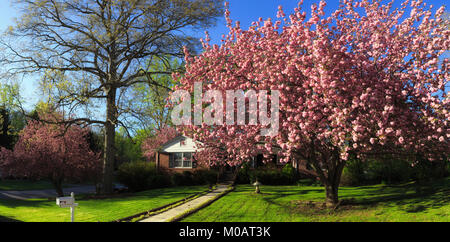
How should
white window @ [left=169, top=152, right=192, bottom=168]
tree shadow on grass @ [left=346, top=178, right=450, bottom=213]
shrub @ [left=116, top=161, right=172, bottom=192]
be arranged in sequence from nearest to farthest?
tree shadow on grass @ [left=346, top=178, right=450, bottom=213]
shrub @ [left=116, top=161, right=172, bottom=192]
white window @ [left=169, top=152, right=192, bottom=168]

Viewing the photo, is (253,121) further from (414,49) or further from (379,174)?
(379,174)

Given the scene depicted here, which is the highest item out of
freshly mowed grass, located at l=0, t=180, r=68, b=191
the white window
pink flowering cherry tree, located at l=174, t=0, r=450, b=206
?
pink flowering cherry tree, located at l=174, t=0, r=450, b=206

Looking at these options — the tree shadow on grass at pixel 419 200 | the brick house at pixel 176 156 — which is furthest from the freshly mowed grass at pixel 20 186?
the tree shadow on grass at pixel 419 200

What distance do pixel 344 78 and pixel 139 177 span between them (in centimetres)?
1851

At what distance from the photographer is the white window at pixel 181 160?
99.6 feet

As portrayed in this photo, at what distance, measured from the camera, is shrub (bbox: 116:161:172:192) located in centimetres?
2375

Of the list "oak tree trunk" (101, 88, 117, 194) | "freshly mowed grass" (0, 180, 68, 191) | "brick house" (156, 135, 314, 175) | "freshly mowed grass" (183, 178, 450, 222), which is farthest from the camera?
"brick house" (156, 135, 314, 175)

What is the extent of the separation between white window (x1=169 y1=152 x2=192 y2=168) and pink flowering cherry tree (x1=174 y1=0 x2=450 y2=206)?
64.1 ft

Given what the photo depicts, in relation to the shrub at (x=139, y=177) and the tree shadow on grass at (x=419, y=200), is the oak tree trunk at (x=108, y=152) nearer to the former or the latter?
the shrub at (x=139, y=177)

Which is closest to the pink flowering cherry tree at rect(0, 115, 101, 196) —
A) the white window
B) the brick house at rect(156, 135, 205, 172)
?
the brick house at rect(156, 135, 205, 172)

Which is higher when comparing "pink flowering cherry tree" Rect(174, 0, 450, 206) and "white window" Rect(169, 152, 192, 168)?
"pink flowering cherry tree" Rect(174, 0, 450, 206)

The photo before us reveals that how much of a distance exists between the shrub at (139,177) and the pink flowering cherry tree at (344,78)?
14.5 meters

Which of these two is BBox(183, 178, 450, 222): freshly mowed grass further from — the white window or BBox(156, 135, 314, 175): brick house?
the white window
